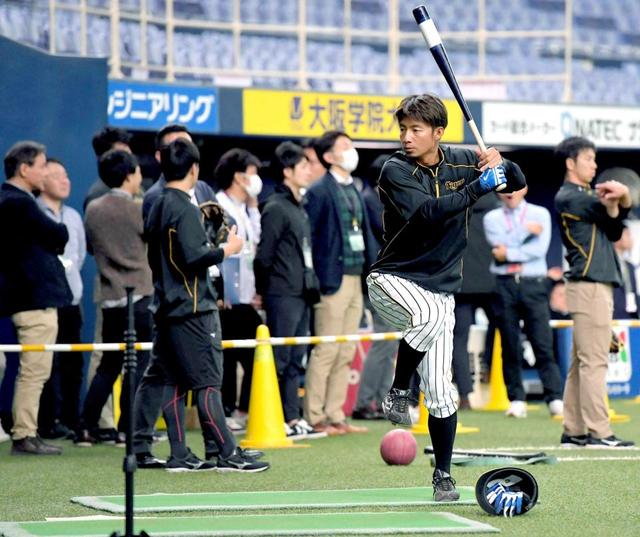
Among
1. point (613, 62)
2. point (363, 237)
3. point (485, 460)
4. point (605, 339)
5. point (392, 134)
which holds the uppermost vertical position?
point (613, 62)

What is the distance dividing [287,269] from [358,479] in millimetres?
3231

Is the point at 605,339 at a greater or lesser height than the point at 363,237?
lesser

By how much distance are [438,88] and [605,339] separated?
384 inches

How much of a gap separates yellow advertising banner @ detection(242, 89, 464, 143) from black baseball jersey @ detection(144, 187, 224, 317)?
765cm

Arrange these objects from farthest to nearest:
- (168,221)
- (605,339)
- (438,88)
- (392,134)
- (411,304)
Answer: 1. (438,88)
2. (392,134)
3. (605,339)
4. (168,221)
5. (411,304)

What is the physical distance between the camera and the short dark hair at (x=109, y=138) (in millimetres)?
10383

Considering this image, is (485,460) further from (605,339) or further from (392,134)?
(392,134)

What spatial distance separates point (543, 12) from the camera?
21.0 metres

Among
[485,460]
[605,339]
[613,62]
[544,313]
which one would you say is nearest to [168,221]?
[485,460]

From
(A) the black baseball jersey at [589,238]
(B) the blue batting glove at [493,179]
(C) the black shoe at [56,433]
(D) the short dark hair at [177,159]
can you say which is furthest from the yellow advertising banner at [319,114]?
(B) the blue batting glove at [493,179]

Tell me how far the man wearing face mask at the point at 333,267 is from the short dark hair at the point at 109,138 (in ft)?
5.45

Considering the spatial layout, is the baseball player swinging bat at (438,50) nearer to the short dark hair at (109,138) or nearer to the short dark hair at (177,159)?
the short dark hair at (177,159)

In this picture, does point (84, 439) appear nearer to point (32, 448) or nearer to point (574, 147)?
point (32, 448)

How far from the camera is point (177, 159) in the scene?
809cm
